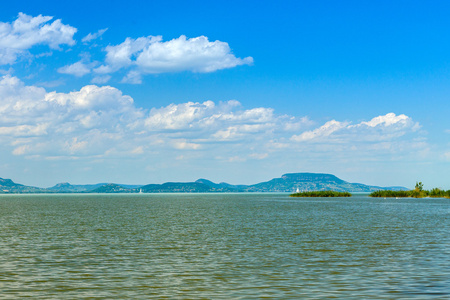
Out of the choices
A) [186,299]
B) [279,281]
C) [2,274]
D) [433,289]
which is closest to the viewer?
[186,299]

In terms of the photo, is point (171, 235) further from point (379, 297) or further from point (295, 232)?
point (379, 297)

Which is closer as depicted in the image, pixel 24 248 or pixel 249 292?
pixel 249 292

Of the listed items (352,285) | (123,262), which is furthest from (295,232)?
(352,285)

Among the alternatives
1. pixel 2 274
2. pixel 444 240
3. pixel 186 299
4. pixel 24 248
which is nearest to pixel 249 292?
pixel 186 299

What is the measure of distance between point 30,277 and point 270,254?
20.4 meters

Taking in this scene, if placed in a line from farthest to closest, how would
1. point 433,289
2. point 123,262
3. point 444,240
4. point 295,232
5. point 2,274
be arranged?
point 295,232 < point 444,240 < point 123,262 < point 2,274 < point 433,289

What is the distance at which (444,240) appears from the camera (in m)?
55.8

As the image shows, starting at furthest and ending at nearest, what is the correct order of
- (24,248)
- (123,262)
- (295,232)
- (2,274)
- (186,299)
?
(295,232) < (24,248) < (123,262) < (2,274) < (186,299)

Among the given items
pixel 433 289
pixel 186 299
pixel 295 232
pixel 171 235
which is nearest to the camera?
pixel 186 299

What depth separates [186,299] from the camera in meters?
27.2

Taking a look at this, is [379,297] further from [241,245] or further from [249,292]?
[241,245]

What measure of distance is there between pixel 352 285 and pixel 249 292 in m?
6.69

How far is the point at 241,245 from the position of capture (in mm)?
52375

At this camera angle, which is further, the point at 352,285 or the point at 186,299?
the point at 352,285
